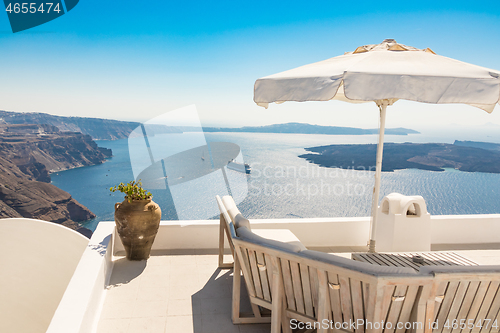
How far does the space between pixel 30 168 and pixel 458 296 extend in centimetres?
4592

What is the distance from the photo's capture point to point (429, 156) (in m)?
31.7

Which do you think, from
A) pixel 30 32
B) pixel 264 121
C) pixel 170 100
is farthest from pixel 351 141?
pixel 30 32

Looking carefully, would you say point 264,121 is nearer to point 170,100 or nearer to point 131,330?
point 170,100

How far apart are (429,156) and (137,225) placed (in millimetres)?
33500

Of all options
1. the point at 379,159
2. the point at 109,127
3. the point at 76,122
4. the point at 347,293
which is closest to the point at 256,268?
the point at 347,293

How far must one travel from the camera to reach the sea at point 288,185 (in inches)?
1267

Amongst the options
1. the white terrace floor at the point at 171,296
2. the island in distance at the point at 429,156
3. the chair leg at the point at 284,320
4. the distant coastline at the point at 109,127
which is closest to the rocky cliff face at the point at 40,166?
the distant coastline at the point at 109,127

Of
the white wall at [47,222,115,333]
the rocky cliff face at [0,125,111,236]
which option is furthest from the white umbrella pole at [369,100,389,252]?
the rocky cliff face at [0,125,111,236]

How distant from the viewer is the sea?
32.2 m

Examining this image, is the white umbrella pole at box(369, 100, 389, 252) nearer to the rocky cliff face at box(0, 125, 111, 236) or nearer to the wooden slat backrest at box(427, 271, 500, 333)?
the wooden slat backrest at box(427, 271, 500, 333)

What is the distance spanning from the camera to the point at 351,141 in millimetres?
34469

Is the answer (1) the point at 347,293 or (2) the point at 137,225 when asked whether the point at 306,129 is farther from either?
(1) the point at 347,293

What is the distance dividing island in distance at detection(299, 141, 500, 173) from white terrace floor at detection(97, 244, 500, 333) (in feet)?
94.3

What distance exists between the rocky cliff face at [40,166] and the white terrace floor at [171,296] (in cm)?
3544
